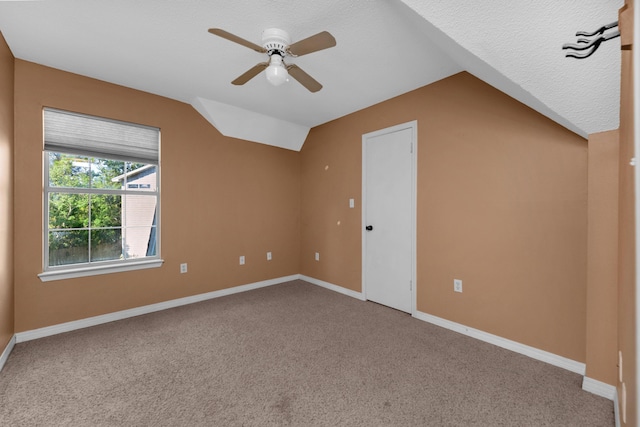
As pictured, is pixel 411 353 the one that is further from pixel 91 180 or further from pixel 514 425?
pixel 91 180

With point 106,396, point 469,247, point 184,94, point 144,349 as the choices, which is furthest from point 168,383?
point 184,94

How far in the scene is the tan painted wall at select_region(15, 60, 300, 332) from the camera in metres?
2.46

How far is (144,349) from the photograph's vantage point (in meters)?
2.29

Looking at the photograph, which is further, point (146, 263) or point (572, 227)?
point (146, 263)

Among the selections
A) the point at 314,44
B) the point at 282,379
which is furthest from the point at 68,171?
the point at 282,379

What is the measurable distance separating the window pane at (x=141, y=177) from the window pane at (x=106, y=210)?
203mm

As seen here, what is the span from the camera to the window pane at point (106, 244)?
285cm

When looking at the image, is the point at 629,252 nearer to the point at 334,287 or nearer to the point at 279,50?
the point at 279,50

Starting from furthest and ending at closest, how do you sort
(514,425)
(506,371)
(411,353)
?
(411,353) → (506,371) → (514,425)

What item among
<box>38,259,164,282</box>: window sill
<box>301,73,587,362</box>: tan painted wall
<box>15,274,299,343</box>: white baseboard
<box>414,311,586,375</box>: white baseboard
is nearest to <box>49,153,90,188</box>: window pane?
<box>38,259,164,282</box>: window sill

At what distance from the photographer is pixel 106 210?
2918 mm

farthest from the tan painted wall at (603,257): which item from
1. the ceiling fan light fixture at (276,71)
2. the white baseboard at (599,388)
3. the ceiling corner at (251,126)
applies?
the ceiling corner at (251,126)

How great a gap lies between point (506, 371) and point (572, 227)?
1.16 meters

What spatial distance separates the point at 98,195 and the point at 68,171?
1.06 feet
